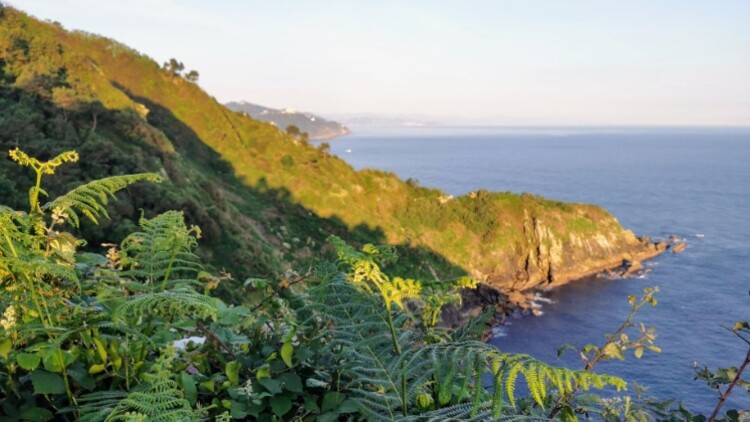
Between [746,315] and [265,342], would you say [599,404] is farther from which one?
[746,315]

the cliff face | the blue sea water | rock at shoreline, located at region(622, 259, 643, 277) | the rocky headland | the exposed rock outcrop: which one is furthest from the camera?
the cliff face

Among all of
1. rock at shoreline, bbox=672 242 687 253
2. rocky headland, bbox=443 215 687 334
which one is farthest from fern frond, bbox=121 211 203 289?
rock at shoreline, bbox=672 242 687 253

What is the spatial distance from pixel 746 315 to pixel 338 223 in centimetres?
4429

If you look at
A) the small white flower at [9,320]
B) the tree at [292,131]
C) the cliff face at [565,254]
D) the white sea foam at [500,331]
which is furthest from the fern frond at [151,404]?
the tree at [292,131]

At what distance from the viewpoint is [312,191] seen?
68562mm

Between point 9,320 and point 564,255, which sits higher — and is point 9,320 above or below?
above

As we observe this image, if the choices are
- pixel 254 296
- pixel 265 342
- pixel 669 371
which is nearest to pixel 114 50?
pixel 254 296

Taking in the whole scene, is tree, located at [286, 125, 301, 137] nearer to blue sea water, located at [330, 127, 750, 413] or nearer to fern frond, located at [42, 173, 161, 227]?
blue sea water, located at [330, 127, 750, 413]

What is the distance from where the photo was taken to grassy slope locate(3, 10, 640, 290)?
65250 millimetres

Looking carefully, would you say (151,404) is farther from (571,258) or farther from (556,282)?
(571,258)

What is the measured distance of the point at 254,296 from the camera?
100ft

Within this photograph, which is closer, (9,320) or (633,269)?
(9,320)

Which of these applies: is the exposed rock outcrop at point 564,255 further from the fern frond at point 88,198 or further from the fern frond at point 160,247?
the fern frond at point 88,198

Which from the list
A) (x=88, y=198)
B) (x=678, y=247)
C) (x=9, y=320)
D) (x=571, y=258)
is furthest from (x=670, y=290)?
(x=9, y=320)
